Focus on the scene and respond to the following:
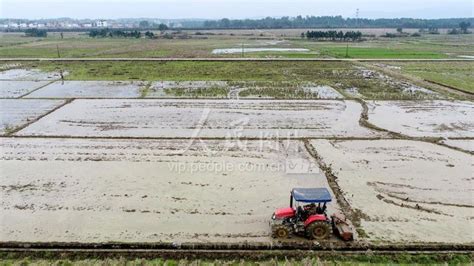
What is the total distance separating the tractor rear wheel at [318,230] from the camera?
841 centimetres

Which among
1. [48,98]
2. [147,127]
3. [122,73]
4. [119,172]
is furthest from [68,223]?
[122,73]

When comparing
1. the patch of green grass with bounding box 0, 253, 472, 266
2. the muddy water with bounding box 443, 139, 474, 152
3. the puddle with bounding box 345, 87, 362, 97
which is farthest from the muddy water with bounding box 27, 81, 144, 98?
the muddy water with bounding box 443, 139, 474, 152

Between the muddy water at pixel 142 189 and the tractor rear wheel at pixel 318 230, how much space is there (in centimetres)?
117

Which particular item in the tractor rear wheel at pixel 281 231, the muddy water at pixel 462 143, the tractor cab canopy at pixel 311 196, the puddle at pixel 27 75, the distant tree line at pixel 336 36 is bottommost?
the tractor rear wheel at pixel 281 231

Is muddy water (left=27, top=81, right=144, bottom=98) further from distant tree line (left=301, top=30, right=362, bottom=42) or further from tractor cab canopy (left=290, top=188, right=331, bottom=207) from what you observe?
distant tree line (left=301, top=30, right=362, bottom=42)

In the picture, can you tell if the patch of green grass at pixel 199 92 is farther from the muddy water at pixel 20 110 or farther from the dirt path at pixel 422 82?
the dirt path at pixel 422 82

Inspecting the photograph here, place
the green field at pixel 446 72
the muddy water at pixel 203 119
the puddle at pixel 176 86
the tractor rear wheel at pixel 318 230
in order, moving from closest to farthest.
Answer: the tractor rear wheel at pixel 318 230
the muddy water at pixel 203 119
the puddle at pixel 176 86
the green field at pixel 446 72

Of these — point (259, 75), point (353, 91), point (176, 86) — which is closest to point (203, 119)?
point (176, 86)

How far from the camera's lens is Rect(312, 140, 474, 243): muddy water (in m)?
Result: 9.13

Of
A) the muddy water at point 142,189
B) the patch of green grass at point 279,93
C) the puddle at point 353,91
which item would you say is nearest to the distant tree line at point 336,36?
the puddle at point 353,91

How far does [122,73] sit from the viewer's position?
30.5 meters

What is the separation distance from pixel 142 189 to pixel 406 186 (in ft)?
26.9

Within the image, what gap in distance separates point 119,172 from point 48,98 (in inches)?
512

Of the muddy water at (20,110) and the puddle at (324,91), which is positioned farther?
the puddle at (324,91)
